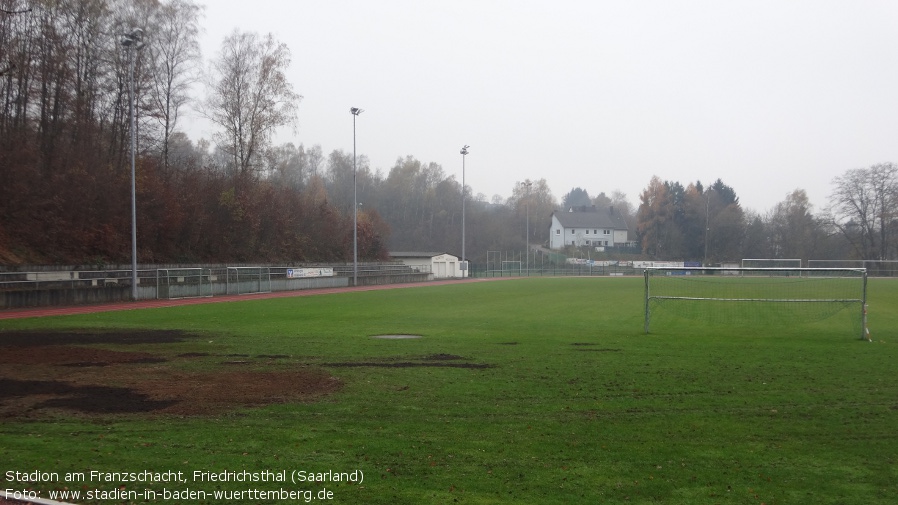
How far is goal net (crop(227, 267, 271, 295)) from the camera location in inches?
1572

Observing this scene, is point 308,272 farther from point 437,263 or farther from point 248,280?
point 437,263

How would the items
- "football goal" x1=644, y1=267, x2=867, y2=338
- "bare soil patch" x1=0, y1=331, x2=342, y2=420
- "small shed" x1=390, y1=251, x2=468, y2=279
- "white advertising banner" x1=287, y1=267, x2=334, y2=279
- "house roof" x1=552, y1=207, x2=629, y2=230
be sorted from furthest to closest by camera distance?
"house roof" x1=552, y1=207, x2=629, y2=230, "small shed" x1=390, y1=251, x2=468, y2=279, "white advertising banner" x1=287, y1=267, x2=334, y2=279, "football goal" x1=644, y1=267, x2=867, y2=338, "bare soil patch" x1=0, y1=331, x2=342, y2=420

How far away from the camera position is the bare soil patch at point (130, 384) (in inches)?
352

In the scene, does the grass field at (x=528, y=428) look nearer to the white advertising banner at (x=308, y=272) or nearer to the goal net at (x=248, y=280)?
the goal net at (x=248, y=280)

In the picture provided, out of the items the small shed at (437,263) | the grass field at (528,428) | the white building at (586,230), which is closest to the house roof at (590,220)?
the white building at (586,230)

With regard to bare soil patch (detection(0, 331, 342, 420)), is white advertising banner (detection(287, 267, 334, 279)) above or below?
above

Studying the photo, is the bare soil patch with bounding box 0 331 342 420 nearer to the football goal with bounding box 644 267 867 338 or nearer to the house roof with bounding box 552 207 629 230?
the football goal with bounding box 644 267 867 338

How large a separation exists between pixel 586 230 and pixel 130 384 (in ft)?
404

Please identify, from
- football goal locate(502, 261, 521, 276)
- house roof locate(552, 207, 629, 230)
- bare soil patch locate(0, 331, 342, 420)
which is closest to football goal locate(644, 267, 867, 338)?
bare soil patch locate(0, 331, 342, 420)

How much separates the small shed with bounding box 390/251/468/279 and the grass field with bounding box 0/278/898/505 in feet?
184

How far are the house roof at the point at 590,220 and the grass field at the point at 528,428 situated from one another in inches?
4502

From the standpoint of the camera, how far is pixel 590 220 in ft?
430

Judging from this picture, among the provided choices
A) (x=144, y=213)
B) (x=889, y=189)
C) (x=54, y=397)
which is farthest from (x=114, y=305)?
(x=889, y=189)

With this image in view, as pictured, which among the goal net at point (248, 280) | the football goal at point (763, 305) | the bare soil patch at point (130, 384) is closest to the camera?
the bare soil patch at point (130, 384)
